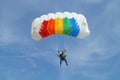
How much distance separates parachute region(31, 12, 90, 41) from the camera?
97.1 feet

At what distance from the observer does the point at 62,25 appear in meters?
29.9

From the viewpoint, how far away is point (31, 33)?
30.5 m

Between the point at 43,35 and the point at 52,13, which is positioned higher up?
the point at 52,13

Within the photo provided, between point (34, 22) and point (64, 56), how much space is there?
5454mm

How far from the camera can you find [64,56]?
2877 centimetres

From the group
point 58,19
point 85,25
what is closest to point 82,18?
point 85,25

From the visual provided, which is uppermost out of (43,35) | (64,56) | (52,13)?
(52,13)

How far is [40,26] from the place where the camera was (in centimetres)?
2998

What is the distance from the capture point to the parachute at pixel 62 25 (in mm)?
29605

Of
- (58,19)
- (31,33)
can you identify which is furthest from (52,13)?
(31,33)

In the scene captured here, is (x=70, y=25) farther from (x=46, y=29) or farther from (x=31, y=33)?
(x=31, y=33)

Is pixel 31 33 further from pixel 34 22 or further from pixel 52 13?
pixel 52 13

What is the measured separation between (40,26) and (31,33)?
1.45 meters

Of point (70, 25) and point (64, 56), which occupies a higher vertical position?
point (70, 25)
